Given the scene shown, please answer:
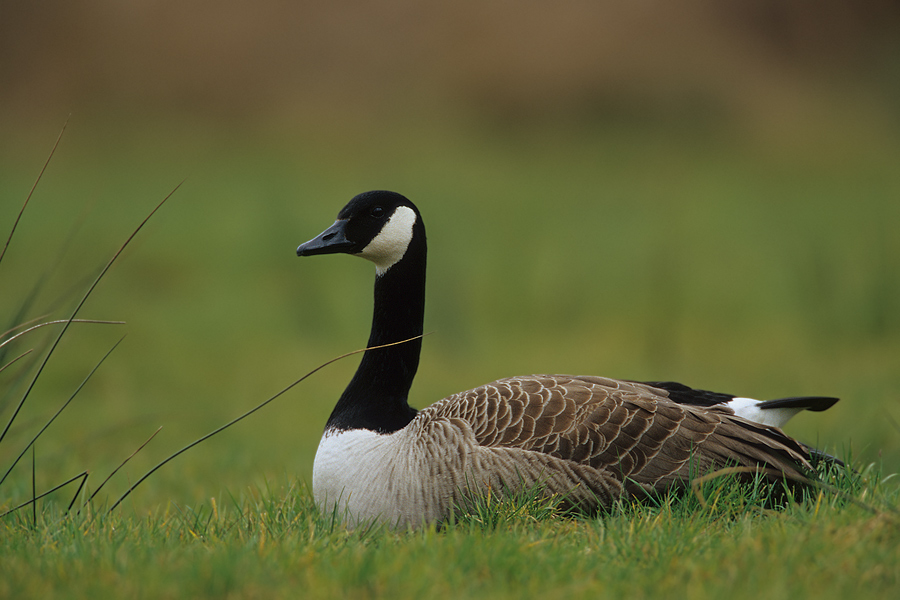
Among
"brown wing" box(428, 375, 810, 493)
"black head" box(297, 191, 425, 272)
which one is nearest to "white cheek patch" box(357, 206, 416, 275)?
"black head" box(297, 191, 425, 272)

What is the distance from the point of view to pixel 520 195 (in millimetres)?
17328

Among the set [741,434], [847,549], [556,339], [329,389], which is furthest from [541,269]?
[847,549]

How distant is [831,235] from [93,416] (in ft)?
43.1

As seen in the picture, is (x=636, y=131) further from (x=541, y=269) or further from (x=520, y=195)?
(x=541, y=269)

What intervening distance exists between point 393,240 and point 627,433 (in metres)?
1.73

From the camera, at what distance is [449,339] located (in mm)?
11898

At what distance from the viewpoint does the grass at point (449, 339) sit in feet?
10.2

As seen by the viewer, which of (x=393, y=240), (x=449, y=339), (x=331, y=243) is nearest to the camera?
(x=331, y=243)

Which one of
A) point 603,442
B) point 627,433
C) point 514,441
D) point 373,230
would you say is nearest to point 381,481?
point 514,441

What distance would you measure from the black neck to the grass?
674 mm

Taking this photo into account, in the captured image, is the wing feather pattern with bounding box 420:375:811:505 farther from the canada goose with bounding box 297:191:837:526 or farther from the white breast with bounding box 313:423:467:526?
the white breast with bounding box 313:423:467:526

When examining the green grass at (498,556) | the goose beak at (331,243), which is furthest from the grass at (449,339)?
the goose beak at (331,243)

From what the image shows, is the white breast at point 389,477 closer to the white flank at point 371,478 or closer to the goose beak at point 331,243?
the white flank at point 371,478

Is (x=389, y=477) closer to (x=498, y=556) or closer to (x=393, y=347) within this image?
(x=393, y=347)
